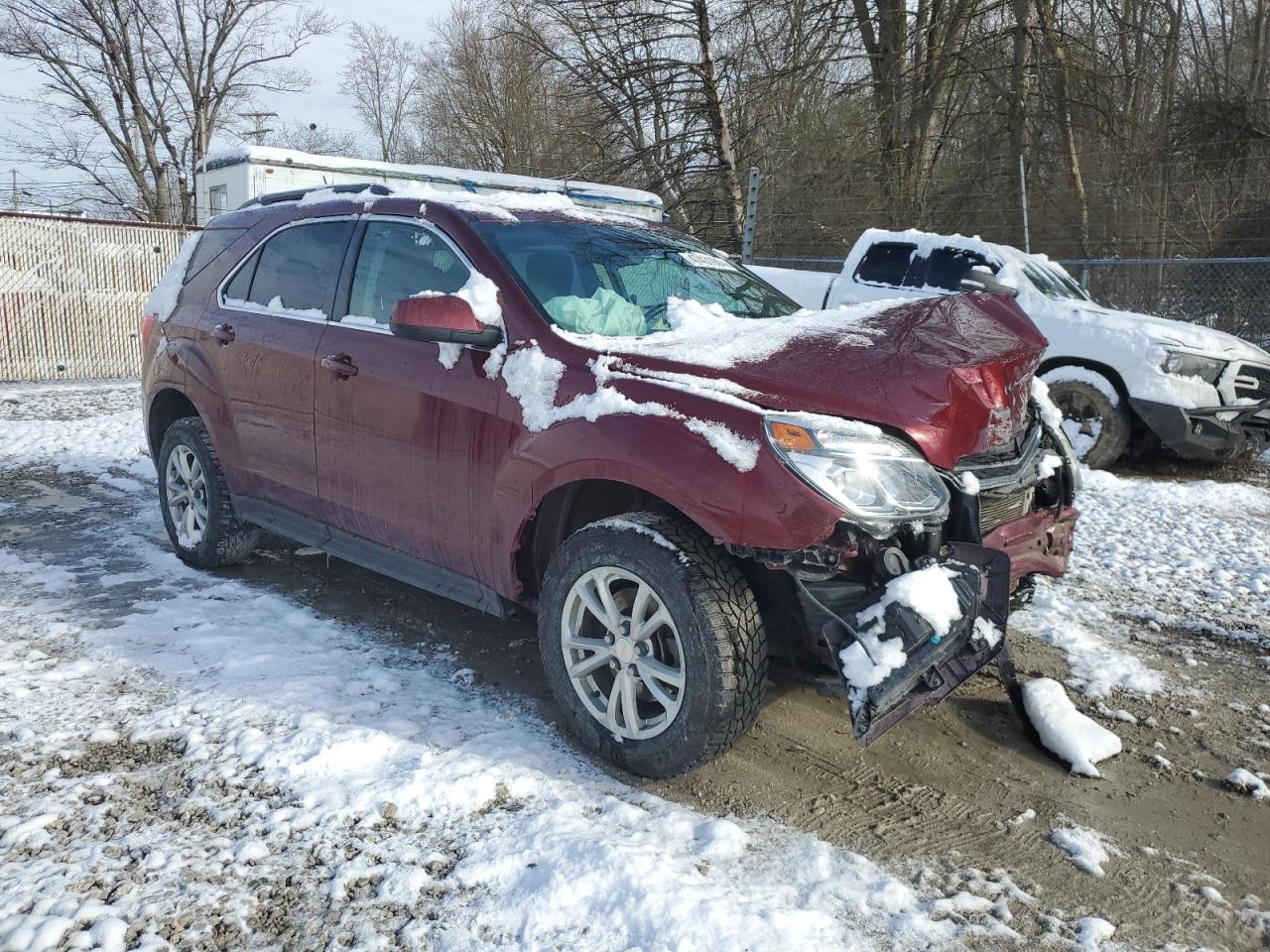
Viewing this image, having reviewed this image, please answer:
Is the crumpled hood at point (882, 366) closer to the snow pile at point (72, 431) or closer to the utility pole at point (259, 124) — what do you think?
the snow pile at point (72, 431)

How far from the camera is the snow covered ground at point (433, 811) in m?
2.47

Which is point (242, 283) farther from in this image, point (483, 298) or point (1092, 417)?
point (1092, 417)

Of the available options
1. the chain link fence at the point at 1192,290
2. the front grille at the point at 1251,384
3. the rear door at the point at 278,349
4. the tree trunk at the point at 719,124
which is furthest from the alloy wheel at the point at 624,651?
the tree trunk at the point at 719,124

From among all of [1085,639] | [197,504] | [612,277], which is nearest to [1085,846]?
[1085,639]

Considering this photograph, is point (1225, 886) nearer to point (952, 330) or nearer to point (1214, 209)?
point (952, 330)

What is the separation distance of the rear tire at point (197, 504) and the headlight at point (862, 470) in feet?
10.8

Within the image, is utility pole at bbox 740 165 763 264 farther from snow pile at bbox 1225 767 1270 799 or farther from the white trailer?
snow pile at bbox 1225 767 1270 799

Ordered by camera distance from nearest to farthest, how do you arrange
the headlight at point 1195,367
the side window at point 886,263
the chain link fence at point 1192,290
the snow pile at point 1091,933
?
the snow pile at point 1091,933 → the headlight at point 1195,367 → the side window at point 886,263 → the chain link fence at point 1192,290

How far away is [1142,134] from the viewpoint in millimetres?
15766

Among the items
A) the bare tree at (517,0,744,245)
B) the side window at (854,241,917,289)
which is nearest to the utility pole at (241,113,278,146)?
the bare tree at (517,0,744,245)

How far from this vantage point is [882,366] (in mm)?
3133

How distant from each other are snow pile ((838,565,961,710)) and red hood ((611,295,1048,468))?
0.43m

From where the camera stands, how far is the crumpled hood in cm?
303

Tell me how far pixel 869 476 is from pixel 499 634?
215cm
